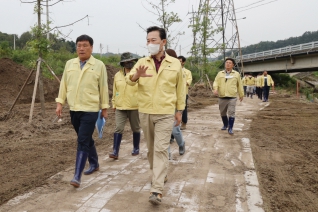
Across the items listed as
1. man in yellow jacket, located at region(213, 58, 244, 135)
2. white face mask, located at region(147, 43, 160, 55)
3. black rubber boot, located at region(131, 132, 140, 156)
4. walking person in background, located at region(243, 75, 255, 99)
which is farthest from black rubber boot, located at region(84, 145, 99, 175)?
walking person in background, located at region(243, 75, 255, 99)

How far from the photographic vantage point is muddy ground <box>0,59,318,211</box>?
4027 millimetres

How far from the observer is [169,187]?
4156mm

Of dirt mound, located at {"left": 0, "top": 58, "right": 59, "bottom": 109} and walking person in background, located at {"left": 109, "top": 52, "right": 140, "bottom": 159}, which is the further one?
dirt mound, located at {"left": 0, "top": 58, "right": 59, "bottom": 109}

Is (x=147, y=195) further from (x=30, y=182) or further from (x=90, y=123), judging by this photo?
(x=30, y=182)

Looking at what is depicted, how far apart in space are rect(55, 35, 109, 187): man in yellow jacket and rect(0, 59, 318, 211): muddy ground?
797 mm

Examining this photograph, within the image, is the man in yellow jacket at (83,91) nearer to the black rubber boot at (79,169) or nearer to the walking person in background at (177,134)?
the black rubber boot at (79,169)

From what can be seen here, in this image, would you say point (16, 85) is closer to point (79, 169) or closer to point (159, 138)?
point (79, 169)

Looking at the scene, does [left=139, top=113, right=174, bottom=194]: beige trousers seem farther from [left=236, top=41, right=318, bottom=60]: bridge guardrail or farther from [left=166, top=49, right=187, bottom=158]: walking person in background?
[left=236, top=41, right=318, bottom=60]: bridge guardrail

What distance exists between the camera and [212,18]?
2170cm

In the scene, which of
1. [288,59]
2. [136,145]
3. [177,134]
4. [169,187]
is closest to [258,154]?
[177,134]

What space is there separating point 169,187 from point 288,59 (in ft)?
112

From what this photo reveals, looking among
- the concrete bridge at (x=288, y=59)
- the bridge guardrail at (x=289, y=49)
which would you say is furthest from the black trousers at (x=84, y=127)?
the bridge guardrail at (x=289, y=49)

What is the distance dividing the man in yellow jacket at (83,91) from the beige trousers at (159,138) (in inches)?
29.6

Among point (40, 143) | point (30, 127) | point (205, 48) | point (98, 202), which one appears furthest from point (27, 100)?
point (98, 202)
